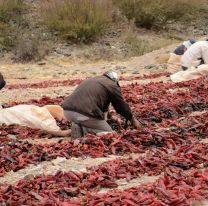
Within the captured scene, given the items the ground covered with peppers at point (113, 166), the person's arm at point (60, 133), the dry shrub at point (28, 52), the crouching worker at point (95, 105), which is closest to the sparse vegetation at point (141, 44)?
the dry shrub at point (28, 52)

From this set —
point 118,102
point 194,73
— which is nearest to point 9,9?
point 194,73

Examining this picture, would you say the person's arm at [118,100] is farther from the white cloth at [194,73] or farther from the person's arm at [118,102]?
the white cloth at [194,73]

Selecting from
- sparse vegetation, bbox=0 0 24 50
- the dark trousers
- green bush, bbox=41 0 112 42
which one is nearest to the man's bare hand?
the dark trousers

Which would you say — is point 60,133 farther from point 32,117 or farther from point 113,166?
point 113,166

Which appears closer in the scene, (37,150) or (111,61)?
(37,150)

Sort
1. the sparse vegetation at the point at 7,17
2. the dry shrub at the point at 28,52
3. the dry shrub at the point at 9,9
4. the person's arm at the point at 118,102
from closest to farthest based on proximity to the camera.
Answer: the person's arm at the point at 118,102 → the dry shrub at the point at 28,52 → the sparse vegetation at the point at 7,17 → the dry shrub at the point at 9,9

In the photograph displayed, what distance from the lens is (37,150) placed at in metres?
8.55

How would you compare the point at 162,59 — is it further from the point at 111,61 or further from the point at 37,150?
the point at 37,150

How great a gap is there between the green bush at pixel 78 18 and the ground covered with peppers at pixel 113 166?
16681mm

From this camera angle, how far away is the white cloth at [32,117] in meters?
10.5

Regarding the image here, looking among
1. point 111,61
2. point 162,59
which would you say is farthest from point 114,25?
point 162,59

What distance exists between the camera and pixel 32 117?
10.6m

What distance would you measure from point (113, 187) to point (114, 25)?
2373cm

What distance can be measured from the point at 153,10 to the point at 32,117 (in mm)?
20951
